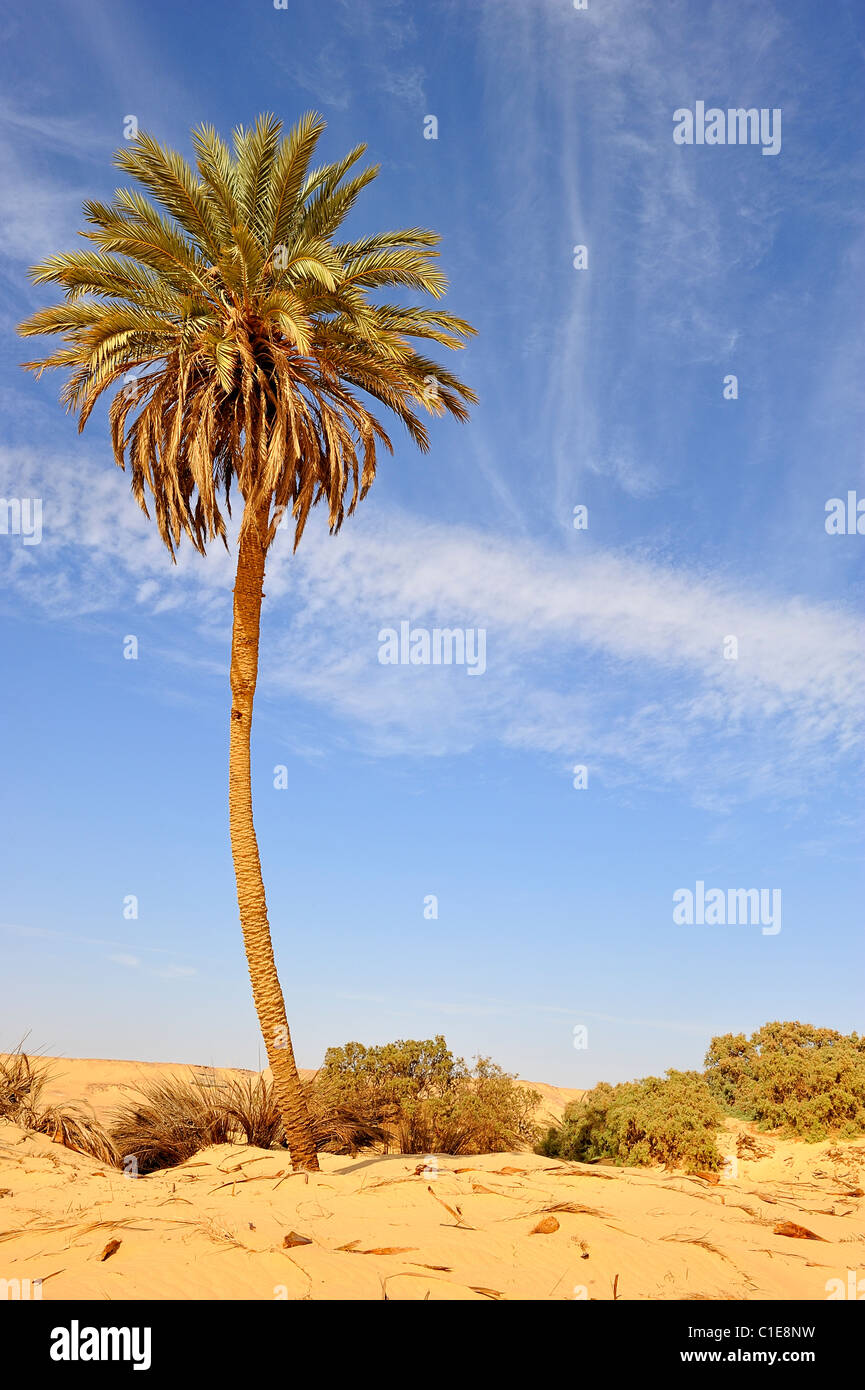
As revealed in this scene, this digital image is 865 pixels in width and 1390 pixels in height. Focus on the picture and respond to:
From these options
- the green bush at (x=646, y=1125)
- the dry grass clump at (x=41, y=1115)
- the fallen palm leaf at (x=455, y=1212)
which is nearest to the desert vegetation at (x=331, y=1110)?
the dry grass clump at (x=41, y=1115)

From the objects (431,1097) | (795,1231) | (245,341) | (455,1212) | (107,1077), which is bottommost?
(107,1077)

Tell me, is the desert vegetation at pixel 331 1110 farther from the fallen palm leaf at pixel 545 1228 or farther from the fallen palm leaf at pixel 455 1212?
the fallen palm leaf at pixel 545 1228

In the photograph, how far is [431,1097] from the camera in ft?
61.6

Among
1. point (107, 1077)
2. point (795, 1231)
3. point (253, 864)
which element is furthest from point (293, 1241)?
point (107, 1077)

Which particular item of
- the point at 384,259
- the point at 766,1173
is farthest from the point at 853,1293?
the point at 384,259

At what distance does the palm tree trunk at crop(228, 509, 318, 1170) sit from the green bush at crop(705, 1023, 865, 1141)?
975cm

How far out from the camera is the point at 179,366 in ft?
43.6

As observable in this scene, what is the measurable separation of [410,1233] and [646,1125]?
957 cm

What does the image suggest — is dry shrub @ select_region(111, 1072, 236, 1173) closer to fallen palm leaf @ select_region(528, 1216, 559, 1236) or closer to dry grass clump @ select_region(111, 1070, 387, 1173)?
dry grass clump @ select_region(111, 1070, 387, 1173)

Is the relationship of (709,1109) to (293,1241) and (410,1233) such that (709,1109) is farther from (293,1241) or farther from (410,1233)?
(293,1241)

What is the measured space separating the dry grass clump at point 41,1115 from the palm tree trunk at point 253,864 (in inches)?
143

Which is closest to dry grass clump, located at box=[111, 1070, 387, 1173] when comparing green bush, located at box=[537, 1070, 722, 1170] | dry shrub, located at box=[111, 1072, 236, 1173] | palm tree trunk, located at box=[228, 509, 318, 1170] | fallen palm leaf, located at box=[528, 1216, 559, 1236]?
dry shrub, located at box=[111, 1072, 236, 1173]

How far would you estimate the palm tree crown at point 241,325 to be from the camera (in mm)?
13016
